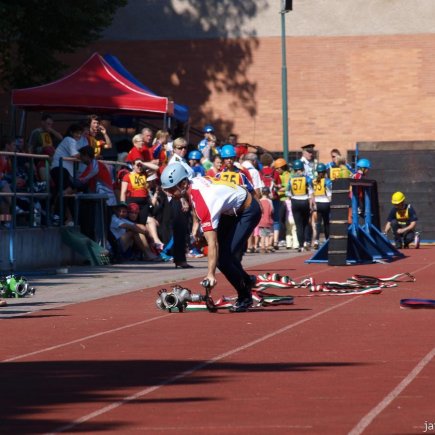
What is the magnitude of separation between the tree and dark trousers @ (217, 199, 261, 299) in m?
24.4

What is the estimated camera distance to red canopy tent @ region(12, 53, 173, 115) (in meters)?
29.9

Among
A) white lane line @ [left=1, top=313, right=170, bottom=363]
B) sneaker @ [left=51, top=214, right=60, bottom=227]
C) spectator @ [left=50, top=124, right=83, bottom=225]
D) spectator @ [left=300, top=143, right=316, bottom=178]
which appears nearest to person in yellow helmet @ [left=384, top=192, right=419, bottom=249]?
spectator @ [left=300, top=143, right=316, bottom=178]

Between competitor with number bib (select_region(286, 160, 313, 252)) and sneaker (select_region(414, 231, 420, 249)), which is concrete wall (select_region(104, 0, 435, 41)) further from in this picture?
competitor with number bib (select_region(286, 160, 313, 252))

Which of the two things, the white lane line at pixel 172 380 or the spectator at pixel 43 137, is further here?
the spectator at pixel 43 137

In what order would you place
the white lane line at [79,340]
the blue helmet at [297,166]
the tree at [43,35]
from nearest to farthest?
the white lane line at [79,340], the blue helmet at [297,166], the tree at [43,35]

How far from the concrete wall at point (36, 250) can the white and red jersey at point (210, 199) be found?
800cm

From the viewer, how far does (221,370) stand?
35.9ft

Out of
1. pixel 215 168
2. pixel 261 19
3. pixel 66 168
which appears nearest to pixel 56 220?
pixel 66 168

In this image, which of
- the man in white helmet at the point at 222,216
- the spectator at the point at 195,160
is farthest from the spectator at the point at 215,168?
the man in white helmet at the point at 222,216

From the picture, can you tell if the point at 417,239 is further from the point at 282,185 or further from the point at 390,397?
the point at 390,397

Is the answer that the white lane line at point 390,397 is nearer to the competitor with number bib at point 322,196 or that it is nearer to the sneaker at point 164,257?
the sneaker at point 164,257

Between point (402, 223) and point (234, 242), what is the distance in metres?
20.4

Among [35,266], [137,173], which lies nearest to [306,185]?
[137,173]

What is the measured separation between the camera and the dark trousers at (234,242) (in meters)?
16.0
